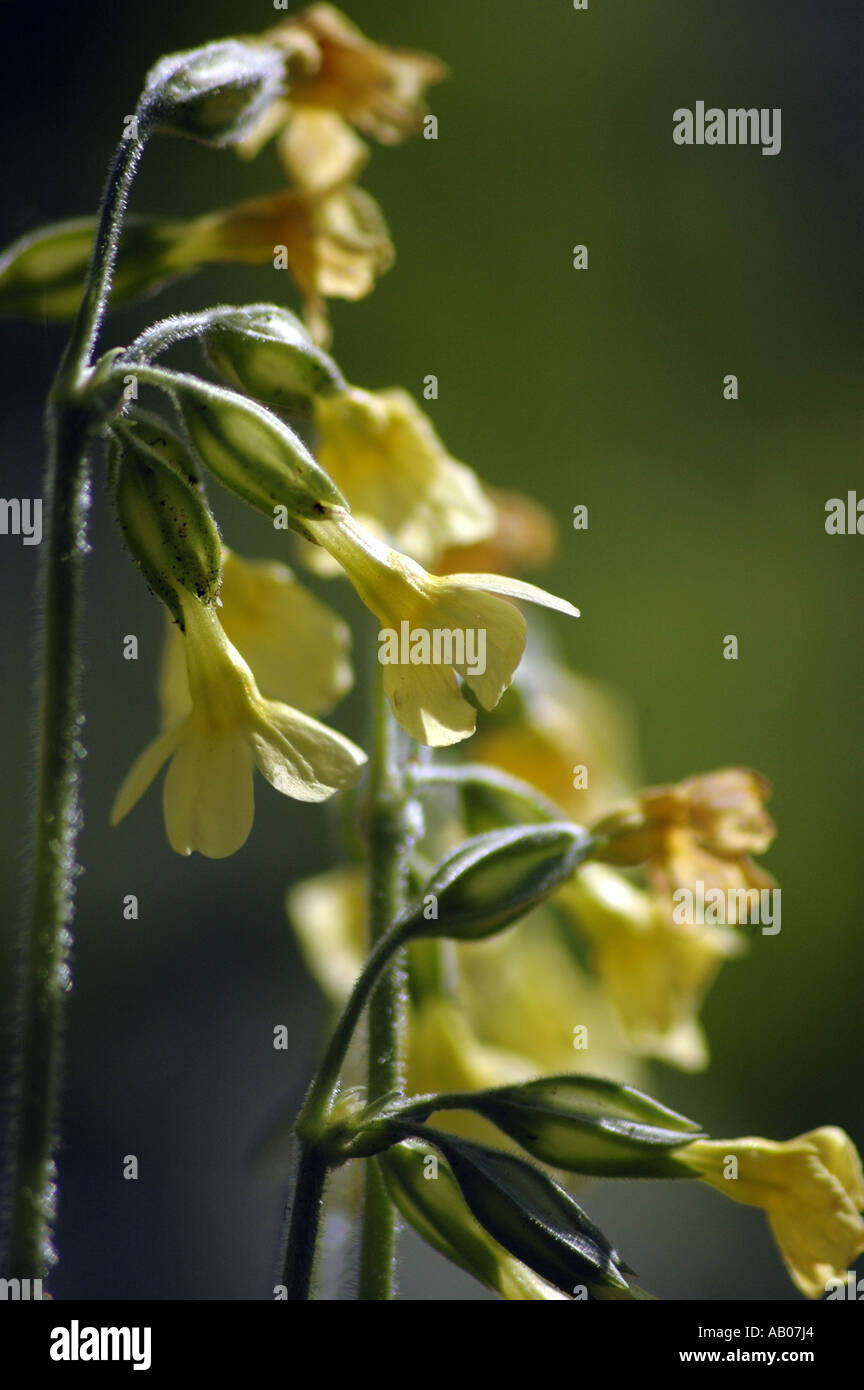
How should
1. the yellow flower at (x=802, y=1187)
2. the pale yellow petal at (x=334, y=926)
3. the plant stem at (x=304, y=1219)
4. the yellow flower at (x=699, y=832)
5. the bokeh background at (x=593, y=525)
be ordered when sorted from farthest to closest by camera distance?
the bokeh background at (x=593, y=525) < the pale yellow petal at (x=334, y=926) < the yellow flower at (x=699, y=832) < the yellow flower at (x=802, y=1187) < the plant stem at (x=304, y=1219)

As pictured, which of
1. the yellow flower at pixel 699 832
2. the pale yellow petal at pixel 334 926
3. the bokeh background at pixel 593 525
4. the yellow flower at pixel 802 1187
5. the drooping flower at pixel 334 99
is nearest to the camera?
the yellow flower at pixel 802 1187

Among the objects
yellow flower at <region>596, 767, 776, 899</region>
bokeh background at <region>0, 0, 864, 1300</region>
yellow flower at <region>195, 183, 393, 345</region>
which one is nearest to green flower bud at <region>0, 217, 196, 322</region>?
yellow flower at <region>195, 183, 393, 345</region>

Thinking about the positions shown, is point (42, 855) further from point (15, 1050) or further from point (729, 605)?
point (729, 605)

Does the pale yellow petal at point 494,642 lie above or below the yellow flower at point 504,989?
above

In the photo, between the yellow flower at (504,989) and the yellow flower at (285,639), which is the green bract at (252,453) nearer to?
the yellow flower at (285,639)

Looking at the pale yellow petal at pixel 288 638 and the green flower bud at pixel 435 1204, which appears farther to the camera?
the pale yellow petal at pixel 288 638

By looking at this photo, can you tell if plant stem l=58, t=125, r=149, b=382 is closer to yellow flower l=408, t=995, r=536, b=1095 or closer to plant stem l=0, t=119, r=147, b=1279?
plant stem l=0, t=119, r=147, b=1279

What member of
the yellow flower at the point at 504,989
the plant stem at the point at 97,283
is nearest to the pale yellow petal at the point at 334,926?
the yellow flower at the point at 504,989
